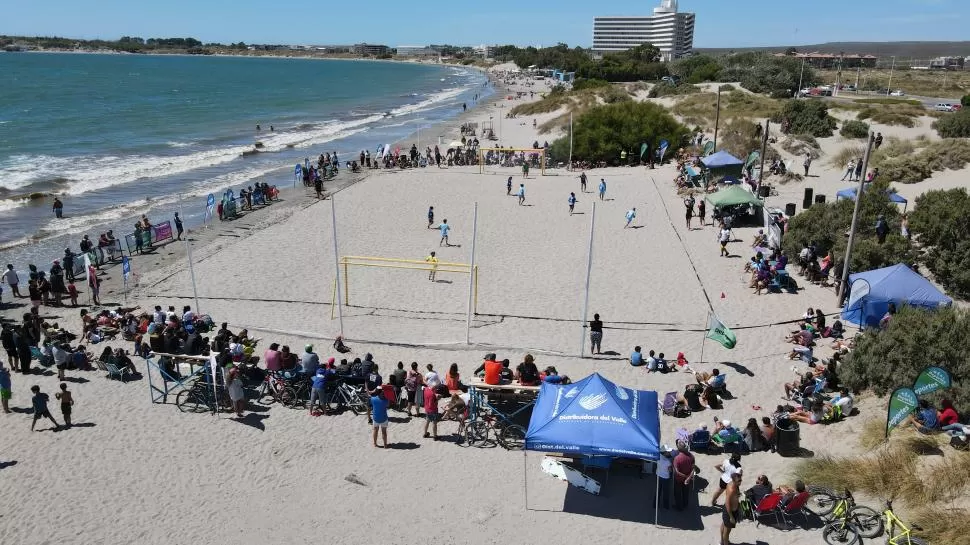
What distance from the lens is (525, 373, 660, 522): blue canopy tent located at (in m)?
8.80

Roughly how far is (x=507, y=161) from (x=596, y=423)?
94.5ft

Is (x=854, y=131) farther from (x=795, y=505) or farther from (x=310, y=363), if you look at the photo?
(x=310, y=363)

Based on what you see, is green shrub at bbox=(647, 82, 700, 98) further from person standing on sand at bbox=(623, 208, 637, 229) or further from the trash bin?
the trash bin

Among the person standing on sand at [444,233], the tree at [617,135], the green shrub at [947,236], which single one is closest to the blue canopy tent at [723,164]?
the tree at [617,135]

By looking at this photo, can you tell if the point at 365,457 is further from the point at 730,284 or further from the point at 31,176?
the point at 31,176

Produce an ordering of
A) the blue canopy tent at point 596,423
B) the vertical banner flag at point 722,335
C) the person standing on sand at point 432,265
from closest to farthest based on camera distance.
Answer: the blue canopy tent at point 596,423 < the vertical banner flag at point 722,335 < the person standing on sand at point 432,265

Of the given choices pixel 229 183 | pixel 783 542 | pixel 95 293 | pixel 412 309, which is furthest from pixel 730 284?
pixel 229 183

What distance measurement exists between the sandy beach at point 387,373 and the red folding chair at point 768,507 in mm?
179

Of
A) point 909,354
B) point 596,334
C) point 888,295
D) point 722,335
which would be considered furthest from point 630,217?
point 909,354

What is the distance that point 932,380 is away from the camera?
1020 centimetres

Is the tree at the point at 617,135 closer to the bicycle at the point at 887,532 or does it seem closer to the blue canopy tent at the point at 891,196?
the blue canopy tent at the point at 891,196

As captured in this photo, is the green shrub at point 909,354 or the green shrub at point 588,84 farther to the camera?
the green shrub at point 588,84

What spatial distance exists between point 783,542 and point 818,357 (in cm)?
613

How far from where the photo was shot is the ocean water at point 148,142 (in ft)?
95.0
